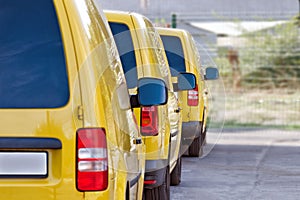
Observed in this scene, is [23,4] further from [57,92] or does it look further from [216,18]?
[216,18]

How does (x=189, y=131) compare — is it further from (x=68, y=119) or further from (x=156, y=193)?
(x=68, y=119)

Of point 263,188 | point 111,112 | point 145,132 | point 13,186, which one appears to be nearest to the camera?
point 13,186

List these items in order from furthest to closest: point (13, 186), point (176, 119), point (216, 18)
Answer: point (216, 18) → point (176, 119) → point (13, 186)

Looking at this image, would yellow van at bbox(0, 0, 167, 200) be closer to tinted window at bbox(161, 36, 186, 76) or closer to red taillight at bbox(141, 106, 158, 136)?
red taillight at bbox(141, 106, 158, 136)

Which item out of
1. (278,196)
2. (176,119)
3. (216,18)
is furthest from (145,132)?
(216,18)

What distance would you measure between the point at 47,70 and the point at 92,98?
0.25 metres

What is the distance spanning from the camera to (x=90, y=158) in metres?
4.73

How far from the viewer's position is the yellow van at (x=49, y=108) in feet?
15.4

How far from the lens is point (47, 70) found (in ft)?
15.5

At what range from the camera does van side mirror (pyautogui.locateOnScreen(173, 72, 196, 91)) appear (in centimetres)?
1092

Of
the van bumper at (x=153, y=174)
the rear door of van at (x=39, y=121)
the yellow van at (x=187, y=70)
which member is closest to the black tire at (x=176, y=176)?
the yellow van at (x=187, y=70)

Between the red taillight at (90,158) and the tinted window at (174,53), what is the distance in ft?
28.7

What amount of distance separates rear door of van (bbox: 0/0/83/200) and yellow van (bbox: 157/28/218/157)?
839 cm

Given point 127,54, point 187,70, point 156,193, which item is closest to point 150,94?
point 127,54
